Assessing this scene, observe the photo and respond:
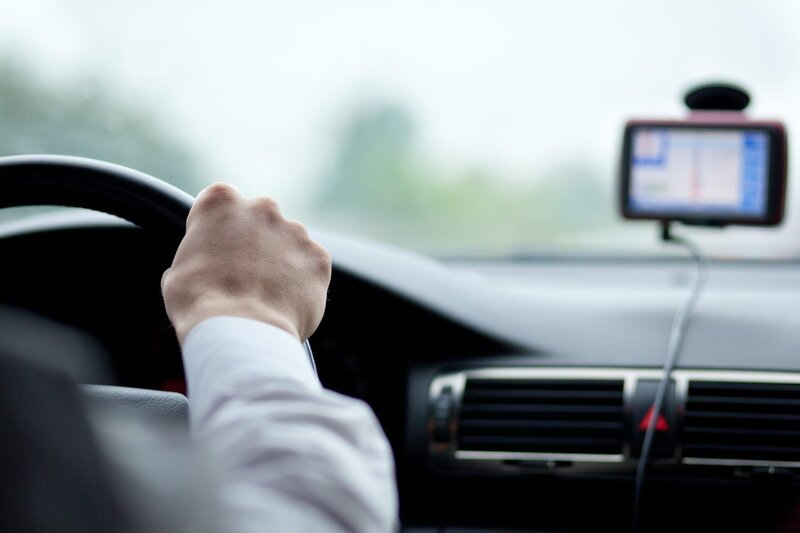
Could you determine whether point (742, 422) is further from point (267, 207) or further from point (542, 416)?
point (267, 207)

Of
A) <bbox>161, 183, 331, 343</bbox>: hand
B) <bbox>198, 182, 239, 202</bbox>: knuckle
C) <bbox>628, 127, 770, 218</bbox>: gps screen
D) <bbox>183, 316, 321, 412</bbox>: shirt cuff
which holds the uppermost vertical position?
<bbox>628, 127, 770, 218</bbox>: gps screen

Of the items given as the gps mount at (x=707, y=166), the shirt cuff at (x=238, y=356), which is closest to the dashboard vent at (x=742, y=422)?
the gps mount at (x=707, y=166)

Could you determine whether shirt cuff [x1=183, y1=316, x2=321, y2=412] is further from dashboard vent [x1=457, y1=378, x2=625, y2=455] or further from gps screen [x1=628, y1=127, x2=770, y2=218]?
gps screen [x1=628, y1=127, x2=770, y2=218]

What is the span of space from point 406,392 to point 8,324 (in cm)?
127

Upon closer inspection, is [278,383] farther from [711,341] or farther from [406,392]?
[711,341]

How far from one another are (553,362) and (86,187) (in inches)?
38.5

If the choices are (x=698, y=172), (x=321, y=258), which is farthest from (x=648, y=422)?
(x=321, y=258)

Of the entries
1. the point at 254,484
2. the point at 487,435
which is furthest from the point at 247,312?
the point at 487,435

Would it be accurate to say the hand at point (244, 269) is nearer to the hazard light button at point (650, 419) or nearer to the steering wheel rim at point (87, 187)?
the steering wheel rim at point (87, 187)

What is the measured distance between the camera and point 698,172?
179 cm

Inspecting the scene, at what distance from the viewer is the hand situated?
70cm

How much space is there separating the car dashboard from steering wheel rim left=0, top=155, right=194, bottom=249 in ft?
2.20

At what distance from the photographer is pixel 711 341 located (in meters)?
1.70

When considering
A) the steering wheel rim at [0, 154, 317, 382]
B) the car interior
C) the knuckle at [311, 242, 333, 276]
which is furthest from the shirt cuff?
the car interior
